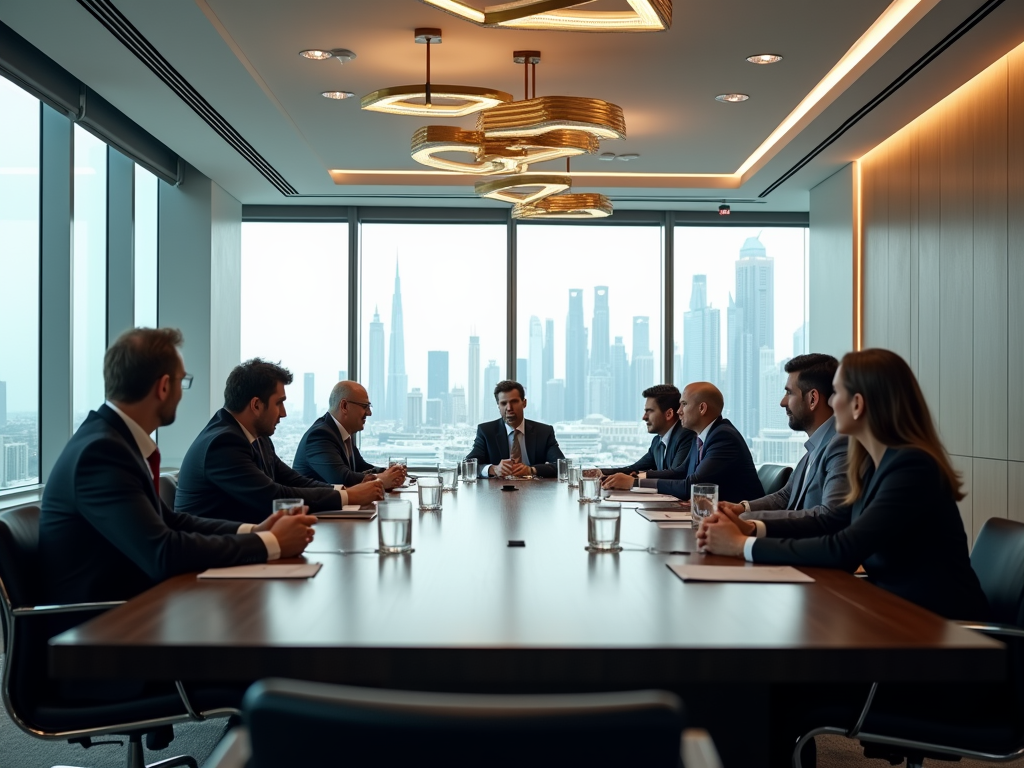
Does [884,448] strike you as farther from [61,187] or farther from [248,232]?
[248,232]

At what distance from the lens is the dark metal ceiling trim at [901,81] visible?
5055 mm

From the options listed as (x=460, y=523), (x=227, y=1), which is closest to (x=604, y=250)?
(x=227, y=1)

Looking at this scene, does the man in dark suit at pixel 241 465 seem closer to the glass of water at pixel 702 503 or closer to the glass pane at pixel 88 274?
the glass of water at pixel 702 503

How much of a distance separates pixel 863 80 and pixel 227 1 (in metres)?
3.75

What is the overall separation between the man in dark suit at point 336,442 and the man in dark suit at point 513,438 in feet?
4.60

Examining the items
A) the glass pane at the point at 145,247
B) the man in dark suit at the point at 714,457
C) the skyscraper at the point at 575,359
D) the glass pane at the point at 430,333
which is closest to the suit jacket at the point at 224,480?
the man in dark suit at the point at 714,457

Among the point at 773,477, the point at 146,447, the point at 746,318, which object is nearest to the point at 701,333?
the point at 746,318

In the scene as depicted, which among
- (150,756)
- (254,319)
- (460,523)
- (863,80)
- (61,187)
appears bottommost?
(150,756)

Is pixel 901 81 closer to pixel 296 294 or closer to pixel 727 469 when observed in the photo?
pixel 727 469

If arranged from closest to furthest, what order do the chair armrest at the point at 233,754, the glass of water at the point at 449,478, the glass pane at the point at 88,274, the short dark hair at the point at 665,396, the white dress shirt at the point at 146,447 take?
the chair armrest at the point at 233,754, the white dress shirt at the point at 146,447, the glass of water at the point at 449,478, the glass pane at the point at 88,274, the short dark hair at the point at 665,396

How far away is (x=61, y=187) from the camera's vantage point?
6629mm

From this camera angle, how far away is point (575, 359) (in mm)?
10766

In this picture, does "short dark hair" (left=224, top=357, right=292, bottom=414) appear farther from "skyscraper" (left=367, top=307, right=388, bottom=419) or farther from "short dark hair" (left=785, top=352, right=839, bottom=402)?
"skyscraper" (left=367, top=307, right=388, bottom=419)

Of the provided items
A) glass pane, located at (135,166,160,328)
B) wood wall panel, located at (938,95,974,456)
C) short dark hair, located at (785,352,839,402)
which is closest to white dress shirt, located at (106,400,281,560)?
short dark hair, located at (785,352,839,402)
